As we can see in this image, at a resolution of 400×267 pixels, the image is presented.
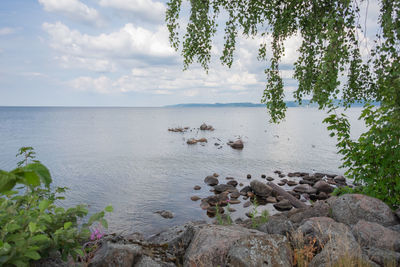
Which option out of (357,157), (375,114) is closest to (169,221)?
(357,157)

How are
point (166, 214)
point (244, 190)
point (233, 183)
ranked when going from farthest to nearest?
point (233, 183) → point (244, 190) → point (166, 214)

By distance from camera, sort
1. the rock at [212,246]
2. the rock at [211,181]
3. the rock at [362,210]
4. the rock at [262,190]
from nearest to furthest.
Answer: the rock at [212,246] < the rock at [362,210] < the rock at [262,190] < the rock at [211,181]

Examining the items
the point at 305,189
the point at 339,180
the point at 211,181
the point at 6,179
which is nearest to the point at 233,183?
the point at 211,181

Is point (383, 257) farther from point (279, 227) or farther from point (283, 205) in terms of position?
point (283, 205)

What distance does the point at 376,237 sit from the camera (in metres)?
5.14

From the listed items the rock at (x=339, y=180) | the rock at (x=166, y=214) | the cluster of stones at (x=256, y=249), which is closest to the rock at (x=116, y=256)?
the cluster of stones at (x=256, y=249)

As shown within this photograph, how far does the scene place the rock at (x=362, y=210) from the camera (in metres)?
6.44

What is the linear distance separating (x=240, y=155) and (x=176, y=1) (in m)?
27.0

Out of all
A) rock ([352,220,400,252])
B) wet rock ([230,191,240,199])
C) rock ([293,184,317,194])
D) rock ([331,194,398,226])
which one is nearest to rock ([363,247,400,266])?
rock ([352,220,400,252])

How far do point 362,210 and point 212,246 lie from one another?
4.56m

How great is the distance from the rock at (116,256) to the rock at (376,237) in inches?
173

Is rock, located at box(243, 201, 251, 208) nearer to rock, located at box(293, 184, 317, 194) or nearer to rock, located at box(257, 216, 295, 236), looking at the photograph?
rock, located at box(293, 184, 317, 194)

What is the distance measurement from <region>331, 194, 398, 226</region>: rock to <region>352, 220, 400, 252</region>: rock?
4.02 ft

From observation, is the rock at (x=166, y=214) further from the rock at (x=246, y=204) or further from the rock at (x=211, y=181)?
the rock at (x=211, y=181)
